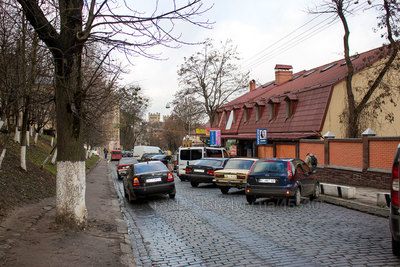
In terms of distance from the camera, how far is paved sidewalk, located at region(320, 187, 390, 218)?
1116 cm

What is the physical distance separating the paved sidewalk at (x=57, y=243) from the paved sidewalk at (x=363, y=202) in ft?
23.8

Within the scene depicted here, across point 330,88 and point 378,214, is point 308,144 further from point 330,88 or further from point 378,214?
point 378,214

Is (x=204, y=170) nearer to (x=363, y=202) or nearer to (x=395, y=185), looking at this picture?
(x=363, y=202)

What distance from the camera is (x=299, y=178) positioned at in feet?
41.5

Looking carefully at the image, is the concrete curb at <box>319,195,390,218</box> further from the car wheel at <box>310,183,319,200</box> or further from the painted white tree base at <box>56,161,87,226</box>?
the painted white tree base at <box>56,161,87,226</box>

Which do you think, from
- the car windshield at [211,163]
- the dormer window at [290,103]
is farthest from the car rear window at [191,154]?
the dormer window at [290,103]

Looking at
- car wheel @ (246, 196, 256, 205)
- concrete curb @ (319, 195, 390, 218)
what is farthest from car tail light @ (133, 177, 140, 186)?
concrete curb @ (319, 195, 390, 218)

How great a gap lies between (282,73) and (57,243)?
36430 millimetres

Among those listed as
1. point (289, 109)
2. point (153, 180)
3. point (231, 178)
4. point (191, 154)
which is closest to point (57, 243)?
point (153, 180)

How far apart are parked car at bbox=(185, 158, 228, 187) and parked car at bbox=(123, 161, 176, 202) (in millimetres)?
4122

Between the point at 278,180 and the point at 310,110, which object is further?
the point at 310,110

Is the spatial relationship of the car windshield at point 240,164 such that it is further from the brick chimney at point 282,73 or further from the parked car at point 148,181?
the brick chimney at point 282,73

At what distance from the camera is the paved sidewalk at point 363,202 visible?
11.2m

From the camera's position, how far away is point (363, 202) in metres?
13.0
